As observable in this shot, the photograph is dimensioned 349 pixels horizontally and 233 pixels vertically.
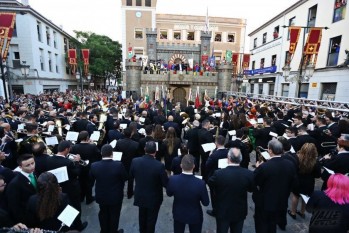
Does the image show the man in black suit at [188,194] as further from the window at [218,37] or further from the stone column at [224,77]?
the window at [218,37]

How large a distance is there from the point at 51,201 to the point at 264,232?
11.7 feet

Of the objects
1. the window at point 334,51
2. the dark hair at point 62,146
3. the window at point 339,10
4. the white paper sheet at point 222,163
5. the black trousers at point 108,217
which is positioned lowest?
the black trousers at point 108,217

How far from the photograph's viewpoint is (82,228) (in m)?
4.14

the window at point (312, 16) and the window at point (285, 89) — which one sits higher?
the window at point (312, 16)

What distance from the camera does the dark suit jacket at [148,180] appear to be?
11.3 feet

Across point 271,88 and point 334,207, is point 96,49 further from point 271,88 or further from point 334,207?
point 334,207

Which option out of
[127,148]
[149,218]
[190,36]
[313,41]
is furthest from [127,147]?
[190,36]

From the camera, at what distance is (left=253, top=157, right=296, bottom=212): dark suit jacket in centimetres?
326

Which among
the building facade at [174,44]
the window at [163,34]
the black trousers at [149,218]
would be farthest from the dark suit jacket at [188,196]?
the window at [163,34]

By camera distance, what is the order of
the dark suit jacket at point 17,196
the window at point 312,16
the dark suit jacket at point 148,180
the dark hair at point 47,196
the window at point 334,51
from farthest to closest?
the window at point 312,16 → the window at point 334,51 → the dark suit jacket at point 148,180 → the dark suit jacket at point 17,196 → the dark hair at point 47,196

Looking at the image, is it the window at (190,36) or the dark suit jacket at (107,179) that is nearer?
the dark suit jacket at (107,179)

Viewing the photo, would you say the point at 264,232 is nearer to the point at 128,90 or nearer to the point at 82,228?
the point at 82,228

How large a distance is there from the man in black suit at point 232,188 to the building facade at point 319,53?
12.6 m

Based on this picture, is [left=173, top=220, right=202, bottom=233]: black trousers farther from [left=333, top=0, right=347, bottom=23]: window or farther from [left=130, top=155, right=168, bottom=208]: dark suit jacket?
[left=333, top=0, right=347, bottom=23]: window
